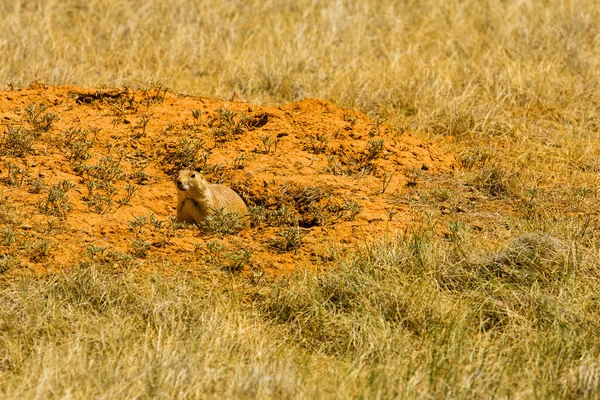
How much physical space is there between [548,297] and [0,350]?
3.07 metres

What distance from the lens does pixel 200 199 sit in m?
6.46

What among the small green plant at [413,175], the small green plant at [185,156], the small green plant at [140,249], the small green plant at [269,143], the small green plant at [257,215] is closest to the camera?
the small green plant at [140,249]

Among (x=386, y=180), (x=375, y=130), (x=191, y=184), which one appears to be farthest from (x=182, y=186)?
(x=375, y=130)

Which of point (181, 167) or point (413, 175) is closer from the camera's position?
point (413, 175)

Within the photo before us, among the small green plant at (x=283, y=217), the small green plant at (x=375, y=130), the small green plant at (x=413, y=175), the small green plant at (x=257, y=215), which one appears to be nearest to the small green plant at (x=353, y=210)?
the small green plant at (x=283, y=217)

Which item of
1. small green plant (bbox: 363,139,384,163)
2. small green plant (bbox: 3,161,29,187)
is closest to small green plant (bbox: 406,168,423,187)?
small green plant (bbox: 363,139,384,163)

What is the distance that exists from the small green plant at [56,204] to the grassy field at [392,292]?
0.24m

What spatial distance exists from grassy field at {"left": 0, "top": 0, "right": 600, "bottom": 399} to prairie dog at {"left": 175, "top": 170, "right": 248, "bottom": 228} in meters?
1.05

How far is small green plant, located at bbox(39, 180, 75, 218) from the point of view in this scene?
610cm

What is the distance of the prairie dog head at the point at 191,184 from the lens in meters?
6.33

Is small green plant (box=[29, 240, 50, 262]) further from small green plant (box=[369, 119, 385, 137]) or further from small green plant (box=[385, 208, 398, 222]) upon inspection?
small green plant (box=[369, 119, 385, 137])

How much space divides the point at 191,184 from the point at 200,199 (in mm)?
145

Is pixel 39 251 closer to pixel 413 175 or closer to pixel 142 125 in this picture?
Answer: pixel 142 125

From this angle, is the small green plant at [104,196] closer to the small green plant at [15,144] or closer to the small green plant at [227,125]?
the small green plant at [15,144]
